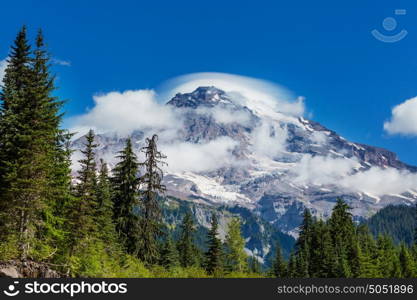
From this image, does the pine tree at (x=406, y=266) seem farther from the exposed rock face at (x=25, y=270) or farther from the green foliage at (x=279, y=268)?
the exposed rock face at (x=25, y=270)

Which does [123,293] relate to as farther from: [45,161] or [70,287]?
[45,161]

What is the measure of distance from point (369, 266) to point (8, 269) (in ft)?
203

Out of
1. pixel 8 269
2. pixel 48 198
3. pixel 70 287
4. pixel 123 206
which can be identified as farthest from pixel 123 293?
pixel 123 206

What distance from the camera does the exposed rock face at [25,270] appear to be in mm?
21312

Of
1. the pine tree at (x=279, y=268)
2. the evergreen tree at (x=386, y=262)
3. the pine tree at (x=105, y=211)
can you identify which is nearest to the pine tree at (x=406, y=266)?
the evergreen tree at (x=386, y=262)

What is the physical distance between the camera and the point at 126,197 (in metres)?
43.2

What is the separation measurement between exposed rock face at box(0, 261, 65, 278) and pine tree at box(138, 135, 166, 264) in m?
14.0

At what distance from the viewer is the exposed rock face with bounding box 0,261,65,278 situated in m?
21.3

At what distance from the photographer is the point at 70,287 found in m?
16.8

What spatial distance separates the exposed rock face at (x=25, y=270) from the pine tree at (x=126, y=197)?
16.5m

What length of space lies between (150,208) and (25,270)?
686 inches

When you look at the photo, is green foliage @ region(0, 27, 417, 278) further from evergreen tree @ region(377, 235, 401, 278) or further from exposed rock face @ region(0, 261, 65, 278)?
evergreen tree @ region(377, 235, 401, 278)


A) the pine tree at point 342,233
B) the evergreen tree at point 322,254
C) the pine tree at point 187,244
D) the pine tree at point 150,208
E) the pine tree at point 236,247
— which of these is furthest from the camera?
the pine tree at point 187,244

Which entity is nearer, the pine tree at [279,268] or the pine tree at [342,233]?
the pine tree at [342,233]
